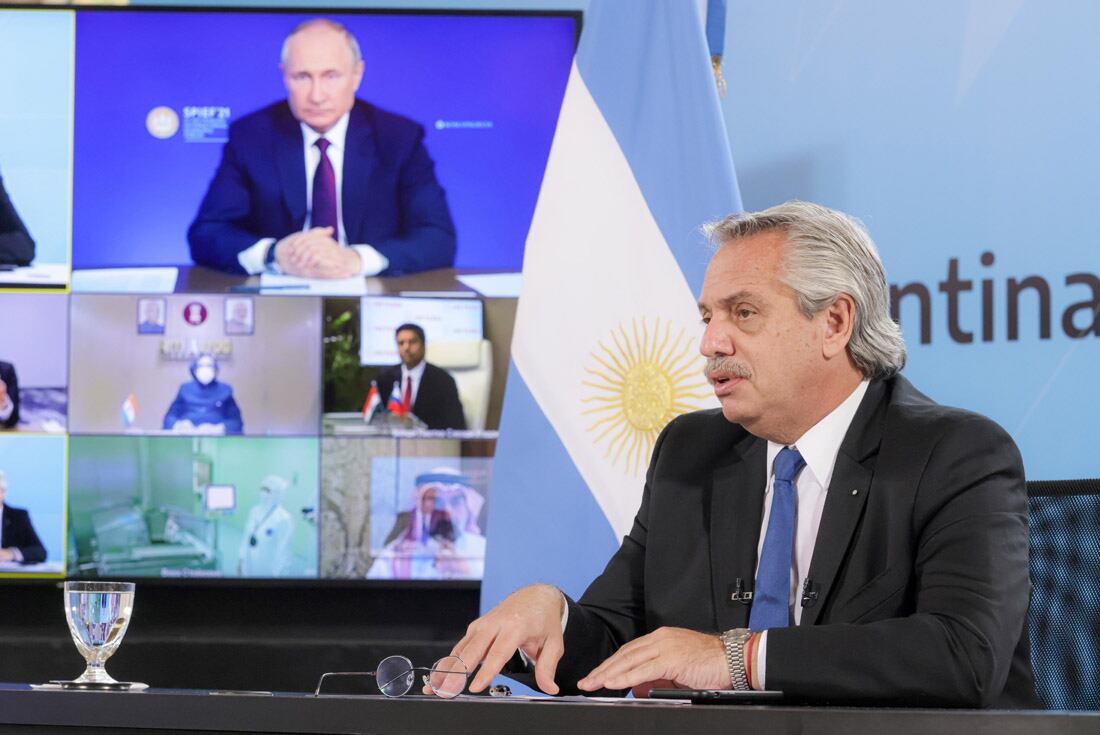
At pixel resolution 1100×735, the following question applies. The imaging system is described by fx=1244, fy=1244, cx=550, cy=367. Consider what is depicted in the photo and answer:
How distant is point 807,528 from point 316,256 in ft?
6.69

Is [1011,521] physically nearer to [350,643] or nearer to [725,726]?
[725,726]

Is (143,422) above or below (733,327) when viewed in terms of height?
below

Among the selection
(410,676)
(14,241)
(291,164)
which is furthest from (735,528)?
(14,241)

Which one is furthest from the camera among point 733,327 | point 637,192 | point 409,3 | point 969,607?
point 409,3

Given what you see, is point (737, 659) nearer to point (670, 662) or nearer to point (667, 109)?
point (670, 662)

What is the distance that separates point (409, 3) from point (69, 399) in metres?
1.56

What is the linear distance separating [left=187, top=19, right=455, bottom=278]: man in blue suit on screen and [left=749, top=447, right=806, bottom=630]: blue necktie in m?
1.84

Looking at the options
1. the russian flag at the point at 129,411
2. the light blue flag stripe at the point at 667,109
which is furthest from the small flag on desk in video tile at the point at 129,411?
the light blue flag stripe at the point at 667,109

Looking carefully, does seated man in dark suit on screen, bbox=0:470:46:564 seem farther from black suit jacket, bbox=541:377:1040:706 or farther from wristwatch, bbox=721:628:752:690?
wristwatch, bbox=721:628:752:690

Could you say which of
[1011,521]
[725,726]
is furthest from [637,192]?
[725,726]

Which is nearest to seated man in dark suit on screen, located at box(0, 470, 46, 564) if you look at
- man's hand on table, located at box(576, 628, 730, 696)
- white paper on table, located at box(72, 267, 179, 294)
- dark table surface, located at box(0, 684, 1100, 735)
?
white paper on table, located at box(72, 267, 179, 294)

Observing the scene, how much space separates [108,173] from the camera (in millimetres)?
3574

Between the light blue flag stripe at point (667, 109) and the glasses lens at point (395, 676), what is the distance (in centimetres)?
175

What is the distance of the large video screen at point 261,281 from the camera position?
138 inches
